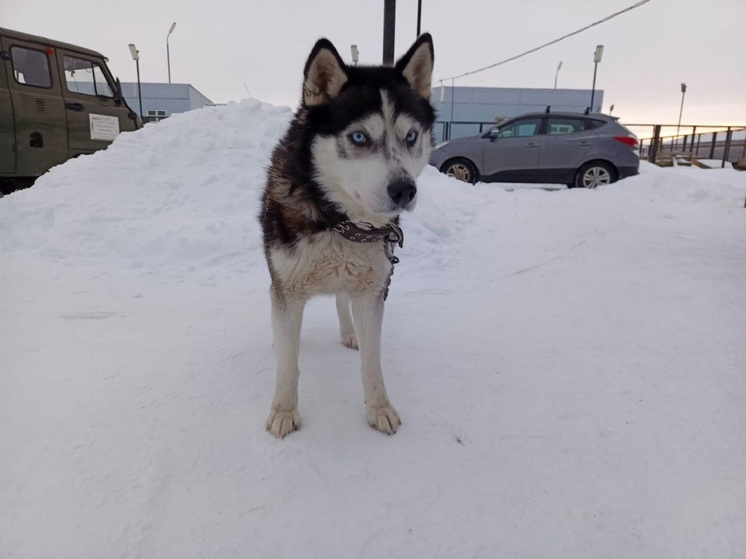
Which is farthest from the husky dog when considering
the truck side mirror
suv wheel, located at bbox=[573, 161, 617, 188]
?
suv wheel, located at bbox=[573, 161, 617, 188]

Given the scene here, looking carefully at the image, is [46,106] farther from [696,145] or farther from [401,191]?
[696,145]

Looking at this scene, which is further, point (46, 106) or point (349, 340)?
point (46, 106)

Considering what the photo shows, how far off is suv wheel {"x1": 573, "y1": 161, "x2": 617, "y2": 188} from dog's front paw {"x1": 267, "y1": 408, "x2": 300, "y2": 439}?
10008 mm

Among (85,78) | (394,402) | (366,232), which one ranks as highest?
(85,78)

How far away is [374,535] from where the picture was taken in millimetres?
1449

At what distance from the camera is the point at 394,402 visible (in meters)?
2.20

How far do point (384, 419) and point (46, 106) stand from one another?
25.2ft

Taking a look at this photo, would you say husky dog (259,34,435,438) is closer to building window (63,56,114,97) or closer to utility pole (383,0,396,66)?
utility pole (383,0,396,66)

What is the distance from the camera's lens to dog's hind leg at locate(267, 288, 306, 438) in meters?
1.99

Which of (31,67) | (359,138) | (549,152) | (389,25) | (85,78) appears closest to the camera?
(359,138)

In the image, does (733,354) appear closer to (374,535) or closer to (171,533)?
(374,535)

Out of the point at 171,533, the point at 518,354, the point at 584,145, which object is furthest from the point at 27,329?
the point at 584,145

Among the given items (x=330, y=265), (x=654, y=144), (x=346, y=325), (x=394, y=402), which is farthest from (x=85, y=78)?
(x=654, y=144)

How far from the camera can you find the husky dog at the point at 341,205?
6.23ft
